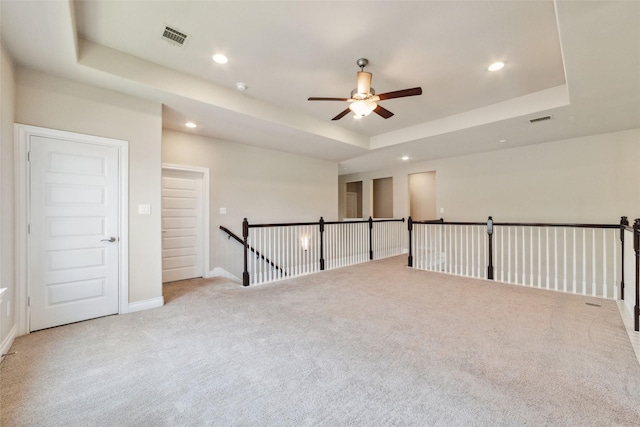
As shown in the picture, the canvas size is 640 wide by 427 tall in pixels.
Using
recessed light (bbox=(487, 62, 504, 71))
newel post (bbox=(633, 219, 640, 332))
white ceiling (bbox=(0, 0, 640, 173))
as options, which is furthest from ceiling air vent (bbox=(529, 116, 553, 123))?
newel post (bbox=(633, 219, 640, 332))

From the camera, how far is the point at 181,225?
5109mm

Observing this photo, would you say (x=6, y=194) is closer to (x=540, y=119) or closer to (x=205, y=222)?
(x=205, y=222)

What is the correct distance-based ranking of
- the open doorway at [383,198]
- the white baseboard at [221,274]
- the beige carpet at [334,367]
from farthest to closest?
1. the open doorway at [383,198]
2. the white baseboard at [221,274]
3. the beige carpet at [334,367]

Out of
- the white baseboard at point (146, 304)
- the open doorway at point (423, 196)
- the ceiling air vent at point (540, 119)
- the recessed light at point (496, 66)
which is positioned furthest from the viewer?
the open doorway at point (423, 196)

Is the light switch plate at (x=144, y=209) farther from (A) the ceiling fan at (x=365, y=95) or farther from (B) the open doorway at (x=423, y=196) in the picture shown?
(B) the open doorway at (x=423, y=196)

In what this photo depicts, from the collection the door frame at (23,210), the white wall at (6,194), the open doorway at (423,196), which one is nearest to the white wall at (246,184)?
the door frame at (23,210)

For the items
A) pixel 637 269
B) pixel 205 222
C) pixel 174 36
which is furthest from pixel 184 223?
pixel 637 269

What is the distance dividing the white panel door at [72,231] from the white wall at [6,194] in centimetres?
20

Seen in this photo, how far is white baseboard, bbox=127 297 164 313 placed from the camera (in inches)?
131

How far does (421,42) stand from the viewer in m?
2.75

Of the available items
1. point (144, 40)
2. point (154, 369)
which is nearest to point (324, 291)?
point (154, 369)

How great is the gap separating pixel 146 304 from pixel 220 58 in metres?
3.20

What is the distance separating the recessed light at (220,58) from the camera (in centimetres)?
301

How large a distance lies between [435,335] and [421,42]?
3.00m
